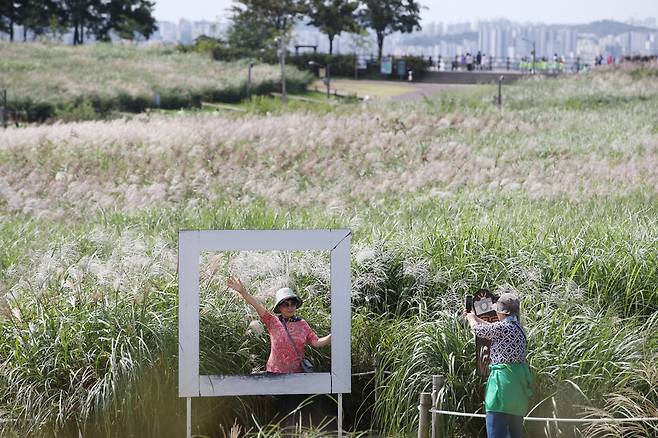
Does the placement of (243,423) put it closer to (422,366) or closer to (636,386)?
(422,366)

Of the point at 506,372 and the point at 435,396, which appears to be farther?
the point at 435,396

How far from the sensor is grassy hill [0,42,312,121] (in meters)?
38.4

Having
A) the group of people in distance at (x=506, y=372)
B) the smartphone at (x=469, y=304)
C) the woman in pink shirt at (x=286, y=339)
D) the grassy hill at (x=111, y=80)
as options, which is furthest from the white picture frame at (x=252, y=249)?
the grassy hill at (x=111, y=80)

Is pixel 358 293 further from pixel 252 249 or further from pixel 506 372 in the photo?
pixel 506 372

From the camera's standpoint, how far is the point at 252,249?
7.49m

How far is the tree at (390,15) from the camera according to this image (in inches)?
3109

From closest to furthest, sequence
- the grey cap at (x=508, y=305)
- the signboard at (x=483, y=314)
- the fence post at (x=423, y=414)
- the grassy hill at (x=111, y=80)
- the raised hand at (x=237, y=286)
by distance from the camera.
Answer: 1. the grey cap at (x=508, y=305)
2. the fence post at (x=423, y=414)
3. the signboard at (x=483, y=314)
4. the raised hand at (x=237, y=286)
5. the grassy hill at (x=111, y=80)

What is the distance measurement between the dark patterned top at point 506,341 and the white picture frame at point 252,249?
101 centimetres

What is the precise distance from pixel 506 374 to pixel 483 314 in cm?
51

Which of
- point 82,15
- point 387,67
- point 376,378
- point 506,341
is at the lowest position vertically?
point 376,378

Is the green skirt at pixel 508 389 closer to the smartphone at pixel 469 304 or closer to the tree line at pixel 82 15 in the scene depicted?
the smartphone at pixel 469 304

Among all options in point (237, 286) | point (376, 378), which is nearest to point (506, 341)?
point (376, 378)

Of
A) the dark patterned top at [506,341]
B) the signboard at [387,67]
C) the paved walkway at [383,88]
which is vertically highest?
the signboard at [387,67]

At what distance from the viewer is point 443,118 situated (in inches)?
1086
